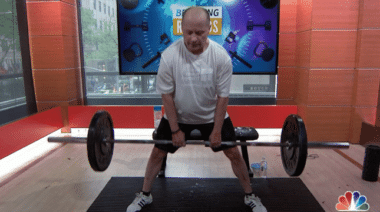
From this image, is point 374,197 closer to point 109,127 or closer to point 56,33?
point 109,127

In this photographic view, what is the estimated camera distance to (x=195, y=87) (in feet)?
5.79

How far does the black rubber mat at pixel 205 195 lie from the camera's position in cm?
207

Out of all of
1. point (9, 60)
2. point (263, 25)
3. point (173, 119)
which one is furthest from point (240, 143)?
point (9, 60)

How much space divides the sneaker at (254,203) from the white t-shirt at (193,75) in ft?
2.38

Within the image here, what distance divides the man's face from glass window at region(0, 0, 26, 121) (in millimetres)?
2851

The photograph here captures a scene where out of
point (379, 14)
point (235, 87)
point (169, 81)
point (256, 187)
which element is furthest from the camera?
point (235, 87)

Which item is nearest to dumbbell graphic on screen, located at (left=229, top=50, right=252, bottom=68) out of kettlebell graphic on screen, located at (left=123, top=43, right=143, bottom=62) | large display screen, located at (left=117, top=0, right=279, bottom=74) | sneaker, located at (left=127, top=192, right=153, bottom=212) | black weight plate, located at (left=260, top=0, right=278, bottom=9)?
large display screen, located at (left=117, top=0, right=279, bottom=74)

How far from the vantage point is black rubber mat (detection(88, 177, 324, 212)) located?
207 cm

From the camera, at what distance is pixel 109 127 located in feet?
6.79

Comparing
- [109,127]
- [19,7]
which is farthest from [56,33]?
[109,127]

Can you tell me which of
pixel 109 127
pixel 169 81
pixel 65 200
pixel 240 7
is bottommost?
pixel 65 200

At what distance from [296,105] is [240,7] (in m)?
1.45

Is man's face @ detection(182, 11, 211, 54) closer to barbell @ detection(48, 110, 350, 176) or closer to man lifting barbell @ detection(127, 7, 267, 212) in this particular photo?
man lifting barbell @ detection(127, 7, 267, 212)

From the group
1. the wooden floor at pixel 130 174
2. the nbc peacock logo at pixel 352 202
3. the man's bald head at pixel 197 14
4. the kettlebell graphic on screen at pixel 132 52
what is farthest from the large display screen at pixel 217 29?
the man's bald head at pixel 197 14
